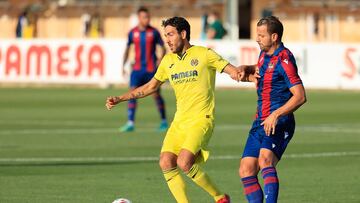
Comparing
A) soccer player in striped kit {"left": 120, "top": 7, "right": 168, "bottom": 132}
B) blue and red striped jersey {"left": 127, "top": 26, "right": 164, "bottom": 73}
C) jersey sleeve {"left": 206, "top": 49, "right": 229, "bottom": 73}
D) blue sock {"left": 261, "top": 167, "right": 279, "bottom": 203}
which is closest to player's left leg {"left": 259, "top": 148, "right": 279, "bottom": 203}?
blue sock {"left": 261, "top": 167, "right": 279, "bottom": 203}

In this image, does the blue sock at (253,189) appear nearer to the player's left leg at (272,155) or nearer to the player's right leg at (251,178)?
the player's right leg at (251,178)

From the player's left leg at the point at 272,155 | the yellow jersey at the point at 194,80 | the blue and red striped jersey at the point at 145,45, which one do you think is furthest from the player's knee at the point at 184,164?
the blue and red striped jersey at the point at 145,45

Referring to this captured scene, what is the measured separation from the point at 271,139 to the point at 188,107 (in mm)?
1110

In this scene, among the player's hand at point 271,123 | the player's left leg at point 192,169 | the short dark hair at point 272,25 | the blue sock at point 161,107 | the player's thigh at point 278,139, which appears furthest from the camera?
the blue sock at point 161,107

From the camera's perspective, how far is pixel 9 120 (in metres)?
25.5

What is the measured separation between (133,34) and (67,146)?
15.4 ft

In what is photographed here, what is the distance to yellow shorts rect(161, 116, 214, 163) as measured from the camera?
463 inches

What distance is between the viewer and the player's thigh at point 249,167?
11.3 m

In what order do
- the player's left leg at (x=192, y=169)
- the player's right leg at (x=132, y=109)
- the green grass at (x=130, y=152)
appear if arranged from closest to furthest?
the player's left leg at (x=192, y=169) < the green grass at (x=130, y=152) < the player's right leg at (x=132, y=109)

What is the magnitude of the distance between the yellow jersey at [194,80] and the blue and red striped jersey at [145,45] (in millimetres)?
11417

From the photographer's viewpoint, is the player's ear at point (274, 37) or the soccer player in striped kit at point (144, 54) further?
the soccer player in striped kit at point (144, 54)

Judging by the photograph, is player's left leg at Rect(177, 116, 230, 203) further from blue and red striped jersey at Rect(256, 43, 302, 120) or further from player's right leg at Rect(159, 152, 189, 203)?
blue and red striped jersey at Rect(256, 43, 302, 120)

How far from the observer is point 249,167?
11.3 metres

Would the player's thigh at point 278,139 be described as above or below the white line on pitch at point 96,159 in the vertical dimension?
above
